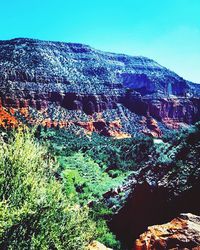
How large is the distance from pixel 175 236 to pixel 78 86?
338 ft

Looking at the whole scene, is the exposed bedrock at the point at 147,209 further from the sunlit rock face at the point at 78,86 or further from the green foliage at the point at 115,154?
the sunlit rock face at the point at 78,86

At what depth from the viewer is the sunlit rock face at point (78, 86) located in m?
101

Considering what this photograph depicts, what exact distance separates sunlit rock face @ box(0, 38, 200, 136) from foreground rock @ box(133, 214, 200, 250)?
82647 mm

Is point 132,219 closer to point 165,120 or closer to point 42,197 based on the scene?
point 42,197

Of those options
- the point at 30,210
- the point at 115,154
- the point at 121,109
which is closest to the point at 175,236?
the point at 30,210

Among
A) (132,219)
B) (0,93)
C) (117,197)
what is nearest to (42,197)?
(132,219)

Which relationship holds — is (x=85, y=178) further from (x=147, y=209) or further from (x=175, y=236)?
(x=175, y=236)

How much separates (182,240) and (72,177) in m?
29.6

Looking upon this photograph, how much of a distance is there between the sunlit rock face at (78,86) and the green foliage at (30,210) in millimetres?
81071

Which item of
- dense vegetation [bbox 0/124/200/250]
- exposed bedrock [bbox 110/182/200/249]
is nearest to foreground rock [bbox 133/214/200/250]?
dense vegetation [bbox 0/124/200/250]

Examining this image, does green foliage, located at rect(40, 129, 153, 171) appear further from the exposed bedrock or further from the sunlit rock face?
the sunlit rock face

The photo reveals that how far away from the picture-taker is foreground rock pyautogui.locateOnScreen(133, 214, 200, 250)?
11.3 metres

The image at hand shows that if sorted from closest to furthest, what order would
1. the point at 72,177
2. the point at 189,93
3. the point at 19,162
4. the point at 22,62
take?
the point at 19,162 < the point at 72,177 < the point at 22,62 < the point at 189,93

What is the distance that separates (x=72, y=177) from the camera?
40.4 m
